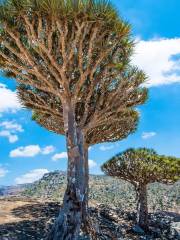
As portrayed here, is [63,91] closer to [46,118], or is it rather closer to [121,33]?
[121,33]

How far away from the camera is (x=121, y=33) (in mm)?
11898

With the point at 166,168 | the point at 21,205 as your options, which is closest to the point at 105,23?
the point at 21,205

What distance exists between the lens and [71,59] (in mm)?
11844

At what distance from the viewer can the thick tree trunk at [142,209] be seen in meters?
20.5

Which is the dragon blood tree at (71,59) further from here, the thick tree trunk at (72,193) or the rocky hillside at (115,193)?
the rocky hillside at (115,193)

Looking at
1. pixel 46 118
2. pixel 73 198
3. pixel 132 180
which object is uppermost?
pixel 46 118

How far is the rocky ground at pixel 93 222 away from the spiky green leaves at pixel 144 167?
2.21 metres

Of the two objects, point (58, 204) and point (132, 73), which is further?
point (58, 204)

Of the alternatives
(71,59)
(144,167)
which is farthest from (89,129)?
(144,167)

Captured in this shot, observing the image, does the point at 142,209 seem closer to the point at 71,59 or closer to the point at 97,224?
the point at 97,224

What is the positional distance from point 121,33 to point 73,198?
516 centimetres

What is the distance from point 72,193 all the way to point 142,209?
11.1 m

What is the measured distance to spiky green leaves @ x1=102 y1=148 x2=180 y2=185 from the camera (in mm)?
20828

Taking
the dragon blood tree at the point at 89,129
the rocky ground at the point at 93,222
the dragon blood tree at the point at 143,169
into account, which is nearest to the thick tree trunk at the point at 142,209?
the dragon blood tree at the point at 143,169
